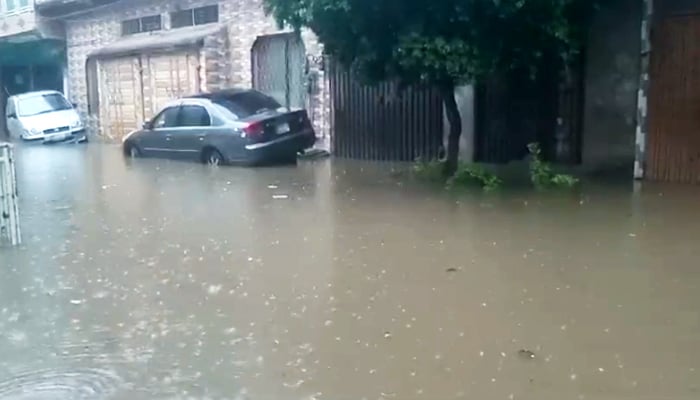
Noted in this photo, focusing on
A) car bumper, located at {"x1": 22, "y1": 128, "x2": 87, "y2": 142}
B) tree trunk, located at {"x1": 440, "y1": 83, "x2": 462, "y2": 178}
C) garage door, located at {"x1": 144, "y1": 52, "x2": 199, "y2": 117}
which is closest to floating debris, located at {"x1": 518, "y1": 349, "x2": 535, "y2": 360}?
tree trunk, located at {"x1": 440, "y1": 83, "x2": 462, "y2": 178}

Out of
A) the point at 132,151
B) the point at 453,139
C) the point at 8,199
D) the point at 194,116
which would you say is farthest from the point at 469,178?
the point at 132,151

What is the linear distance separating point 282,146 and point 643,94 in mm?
7079

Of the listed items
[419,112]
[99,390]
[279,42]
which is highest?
[279,42]

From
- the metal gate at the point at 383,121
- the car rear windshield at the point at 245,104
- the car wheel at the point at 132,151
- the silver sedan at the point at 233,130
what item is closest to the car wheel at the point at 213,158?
the silver sedan at the point at 233,130

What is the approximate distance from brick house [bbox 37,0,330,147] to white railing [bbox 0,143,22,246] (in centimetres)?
873

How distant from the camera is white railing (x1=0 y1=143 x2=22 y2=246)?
8.77m

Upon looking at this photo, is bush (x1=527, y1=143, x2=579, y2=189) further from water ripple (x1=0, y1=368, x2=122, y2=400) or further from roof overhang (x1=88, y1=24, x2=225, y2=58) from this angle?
roof overhang (x1=88, y1=24, x2=225, y2=58)

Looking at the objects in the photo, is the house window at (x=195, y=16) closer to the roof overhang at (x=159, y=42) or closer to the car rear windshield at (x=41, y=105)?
the roof overhang at (x=159, y=42)

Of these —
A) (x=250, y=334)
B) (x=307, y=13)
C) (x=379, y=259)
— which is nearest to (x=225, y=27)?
(x=307, y=13)

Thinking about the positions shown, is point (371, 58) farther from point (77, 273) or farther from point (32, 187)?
point (32, 187)

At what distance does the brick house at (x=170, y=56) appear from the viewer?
64.2 feet

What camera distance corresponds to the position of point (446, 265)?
7.66 meters

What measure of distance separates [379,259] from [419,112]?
27.9 feet

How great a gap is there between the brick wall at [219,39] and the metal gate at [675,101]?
697 cm
